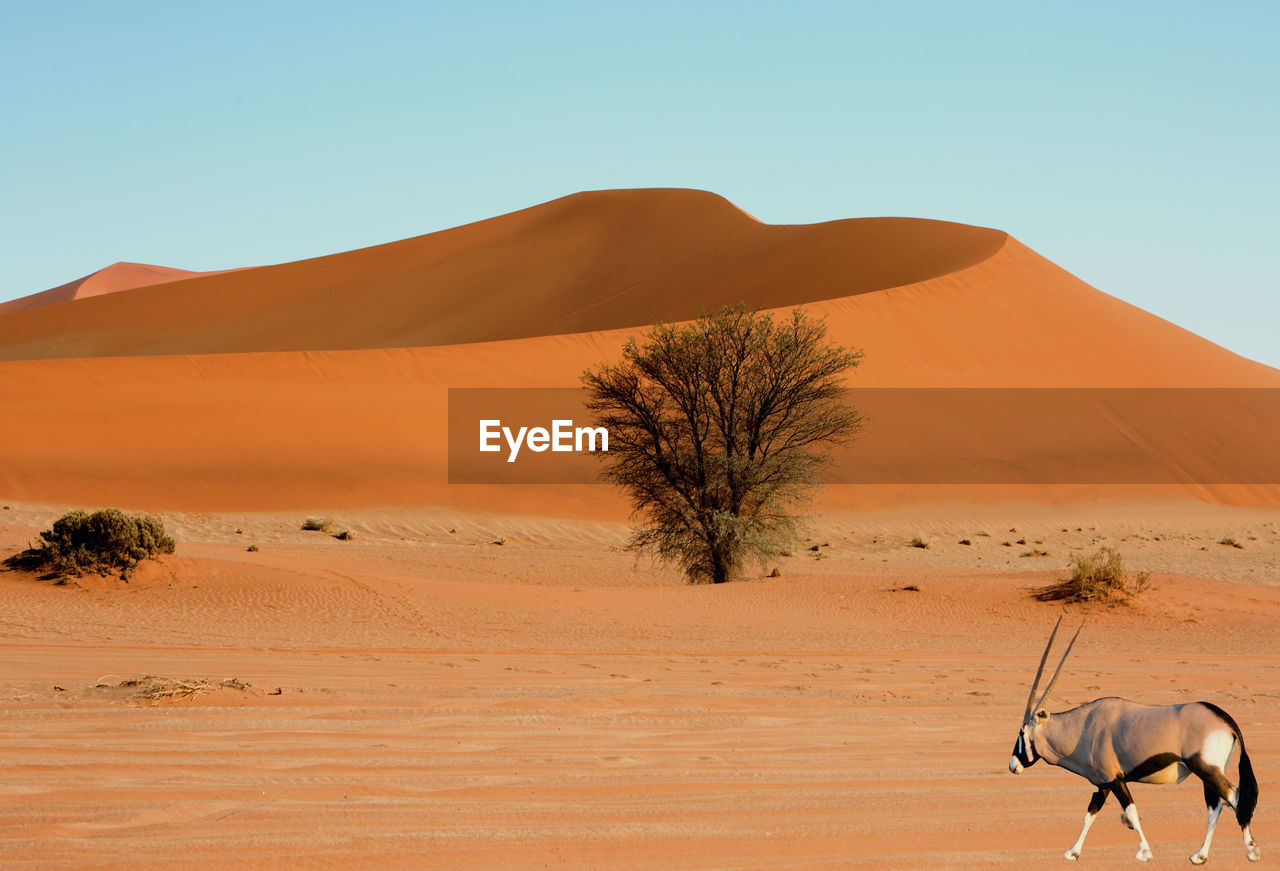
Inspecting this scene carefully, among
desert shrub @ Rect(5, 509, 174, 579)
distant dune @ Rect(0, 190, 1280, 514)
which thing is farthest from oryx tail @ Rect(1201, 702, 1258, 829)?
distant dune @ Rect(0, 190, 1280, 514)

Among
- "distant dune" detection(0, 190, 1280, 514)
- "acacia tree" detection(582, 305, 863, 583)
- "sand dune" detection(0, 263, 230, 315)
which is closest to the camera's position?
"acacia tree" detection(582, 305, 863, 583)

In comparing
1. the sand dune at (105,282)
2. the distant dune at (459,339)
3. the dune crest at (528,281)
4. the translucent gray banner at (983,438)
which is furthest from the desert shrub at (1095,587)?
the sand dune at (105,282)

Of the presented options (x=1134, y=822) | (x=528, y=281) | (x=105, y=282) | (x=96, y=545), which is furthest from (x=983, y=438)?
(x=105, y=282)

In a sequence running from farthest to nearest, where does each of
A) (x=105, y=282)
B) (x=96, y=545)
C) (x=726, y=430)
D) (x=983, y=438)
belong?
(x=105, y=282) → (x=983, y=438) → (x=726, y=430) → (x=96, y=545)

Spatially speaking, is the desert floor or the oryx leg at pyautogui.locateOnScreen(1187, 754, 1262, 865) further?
the desert floor

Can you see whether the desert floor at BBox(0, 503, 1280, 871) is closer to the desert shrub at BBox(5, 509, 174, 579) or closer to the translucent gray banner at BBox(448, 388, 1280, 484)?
the desert shrub at BBox(5, 509, 174, 579)

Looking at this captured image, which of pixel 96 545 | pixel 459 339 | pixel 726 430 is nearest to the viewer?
pixel 96 545

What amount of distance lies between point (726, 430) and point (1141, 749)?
17.2 metres

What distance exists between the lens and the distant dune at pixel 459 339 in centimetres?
3406

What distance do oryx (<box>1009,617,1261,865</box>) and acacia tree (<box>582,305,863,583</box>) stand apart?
54.0 ft

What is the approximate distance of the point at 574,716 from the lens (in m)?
7.62

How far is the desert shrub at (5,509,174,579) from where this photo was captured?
15414 millimetres

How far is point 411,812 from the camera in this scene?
5.12 m

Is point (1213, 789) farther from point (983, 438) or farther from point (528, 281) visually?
point (528, 281)
